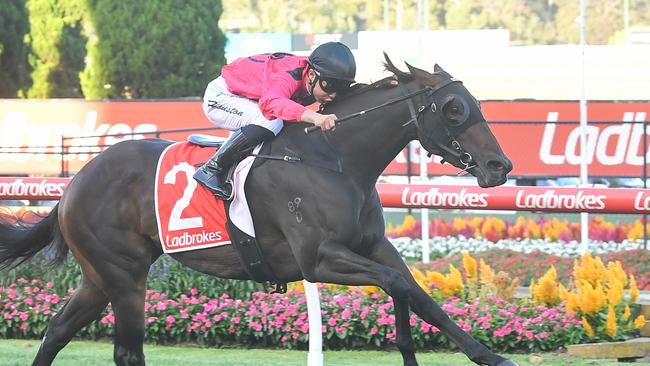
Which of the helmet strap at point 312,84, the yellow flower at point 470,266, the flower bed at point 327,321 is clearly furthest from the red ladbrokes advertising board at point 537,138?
the helmet strap at point 312,84

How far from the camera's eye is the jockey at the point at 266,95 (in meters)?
6.02

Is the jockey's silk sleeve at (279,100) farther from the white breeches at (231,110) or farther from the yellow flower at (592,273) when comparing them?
the yellow flower at (592,273)

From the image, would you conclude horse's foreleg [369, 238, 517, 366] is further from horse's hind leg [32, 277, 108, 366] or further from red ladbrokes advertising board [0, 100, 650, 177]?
red ladbrokes advertising board [0, 100, 650, 177]

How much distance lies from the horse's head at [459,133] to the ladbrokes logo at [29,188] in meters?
4.11

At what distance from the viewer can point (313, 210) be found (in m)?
5.99

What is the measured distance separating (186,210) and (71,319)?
926mm

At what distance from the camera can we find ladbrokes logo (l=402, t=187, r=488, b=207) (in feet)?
28.7

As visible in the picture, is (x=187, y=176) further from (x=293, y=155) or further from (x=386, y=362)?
(x=386, y=362)

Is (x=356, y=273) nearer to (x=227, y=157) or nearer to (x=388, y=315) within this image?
(x=227, y=157)

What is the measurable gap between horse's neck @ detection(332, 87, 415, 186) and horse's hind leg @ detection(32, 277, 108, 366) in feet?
5.43

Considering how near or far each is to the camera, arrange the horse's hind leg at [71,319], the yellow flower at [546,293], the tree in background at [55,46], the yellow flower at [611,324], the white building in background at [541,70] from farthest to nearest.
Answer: the white building in background at [541,70] → the tree in background at [55,46] → the yellow flower at [546,293] → the yellow flower at [611,324] → the horse's hind leg at [71,319]

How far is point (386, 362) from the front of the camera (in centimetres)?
799

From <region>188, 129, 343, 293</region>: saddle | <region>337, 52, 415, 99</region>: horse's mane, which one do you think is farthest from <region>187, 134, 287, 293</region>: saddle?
<region>337, 52, 415, 99</region>: horse's mane

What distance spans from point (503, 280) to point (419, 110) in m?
3.14
